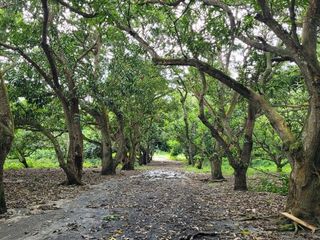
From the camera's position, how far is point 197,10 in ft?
45.2

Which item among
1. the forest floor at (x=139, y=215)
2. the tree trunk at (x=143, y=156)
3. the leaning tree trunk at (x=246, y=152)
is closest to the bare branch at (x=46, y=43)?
the forest floor at (x=139, y=215)

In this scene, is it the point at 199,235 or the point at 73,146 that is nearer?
the point at 199,235

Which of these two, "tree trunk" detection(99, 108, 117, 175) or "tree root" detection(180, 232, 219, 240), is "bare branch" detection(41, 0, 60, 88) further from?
"tree trunk" detection(99, 108, 117, 175)

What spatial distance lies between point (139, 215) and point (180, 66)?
10908 millimetres

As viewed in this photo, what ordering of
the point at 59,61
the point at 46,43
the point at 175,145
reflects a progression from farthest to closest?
1. the point at 175,145
2. the point at 59,61
3. the point at 46,43

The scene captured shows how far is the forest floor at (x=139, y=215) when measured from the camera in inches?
352

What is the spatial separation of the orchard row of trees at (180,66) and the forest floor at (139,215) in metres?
1.61

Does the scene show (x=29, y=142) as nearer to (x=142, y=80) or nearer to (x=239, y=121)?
(x=142, y=80)

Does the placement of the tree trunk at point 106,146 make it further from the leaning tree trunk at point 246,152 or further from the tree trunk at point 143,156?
the tree trunk at point 143,156

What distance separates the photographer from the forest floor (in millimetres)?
8938

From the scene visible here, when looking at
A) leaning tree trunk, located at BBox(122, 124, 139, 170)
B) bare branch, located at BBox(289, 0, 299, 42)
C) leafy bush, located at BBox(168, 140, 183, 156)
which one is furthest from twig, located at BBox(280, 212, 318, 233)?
leafy bush, located at BBox(168, 140, 183, 156)

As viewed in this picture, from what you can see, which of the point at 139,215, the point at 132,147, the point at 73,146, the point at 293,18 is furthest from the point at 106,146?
the point at 293,18

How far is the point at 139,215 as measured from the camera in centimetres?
1112

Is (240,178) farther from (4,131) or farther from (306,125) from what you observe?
(4,131)
